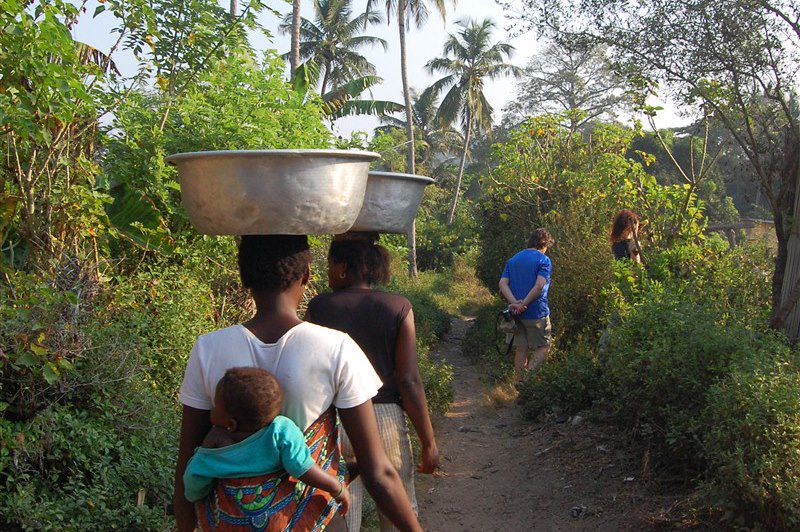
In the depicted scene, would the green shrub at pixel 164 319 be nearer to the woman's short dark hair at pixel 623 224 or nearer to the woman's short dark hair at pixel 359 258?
the woman's short dark hair at pixel 359 258

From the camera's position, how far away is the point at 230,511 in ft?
7.01

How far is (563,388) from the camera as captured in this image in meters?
7.40

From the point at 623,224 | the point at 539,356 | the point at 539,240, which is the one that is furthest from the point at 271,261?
the point at 623,224

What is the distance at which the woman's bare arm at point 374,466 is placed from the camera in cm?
228

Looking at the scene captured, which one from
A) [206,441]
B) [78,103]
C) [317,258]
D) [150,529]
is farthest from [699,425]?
[317,258]

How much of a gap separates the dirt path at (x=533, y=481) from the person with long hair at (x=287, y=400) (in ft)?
10.3

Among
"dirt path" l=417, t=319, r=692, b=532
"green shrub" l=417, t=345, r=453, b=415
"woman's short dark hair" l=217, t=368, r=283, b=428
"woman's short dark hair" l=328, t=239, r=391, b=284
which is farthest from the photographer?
"green shrub" l=417, t=345, r=453, b=415

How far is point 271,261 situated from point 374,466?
0.68 m

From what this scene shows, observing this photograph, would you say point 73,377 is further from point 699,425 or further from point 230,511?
point 699,425

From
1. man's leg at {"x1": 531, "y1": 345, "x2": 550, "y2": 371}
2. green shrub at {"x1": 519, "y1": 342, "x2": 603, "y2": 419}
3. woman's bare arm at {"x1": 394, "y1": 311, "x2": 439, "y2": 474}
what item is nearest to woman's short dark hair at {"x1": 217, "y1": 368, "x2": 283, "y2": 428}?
woman's bare arm at {"x1": 394, "y1": 311, "x2": 439, "y2": 474}

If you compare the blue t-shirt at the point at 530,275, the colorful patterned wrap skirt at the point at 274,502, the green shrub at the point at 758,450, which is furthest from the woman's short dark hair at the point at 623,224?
the colorful patterned wrap skirt at the point at 274,502

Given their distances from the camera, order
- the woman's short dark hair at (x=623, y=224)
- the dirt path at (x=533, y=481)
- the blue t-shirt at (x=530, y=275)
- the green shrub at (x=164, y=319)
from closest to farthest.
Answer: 1. the dirt path at (x=533, y=481)
2. the green shrub at (x=164, y=319)
3. the blue t-shirt at (x=530, y=275)
4. the woman's short dark hair at (x=623, y=224)

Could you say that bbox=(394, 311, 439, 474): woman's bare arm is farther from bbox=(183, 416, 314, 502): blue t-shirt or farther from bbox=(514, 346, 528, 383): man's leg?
bbox=(514, 346, 528, 383): man's leg

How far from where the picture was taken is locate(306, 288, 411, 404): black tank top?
3.25 metres
